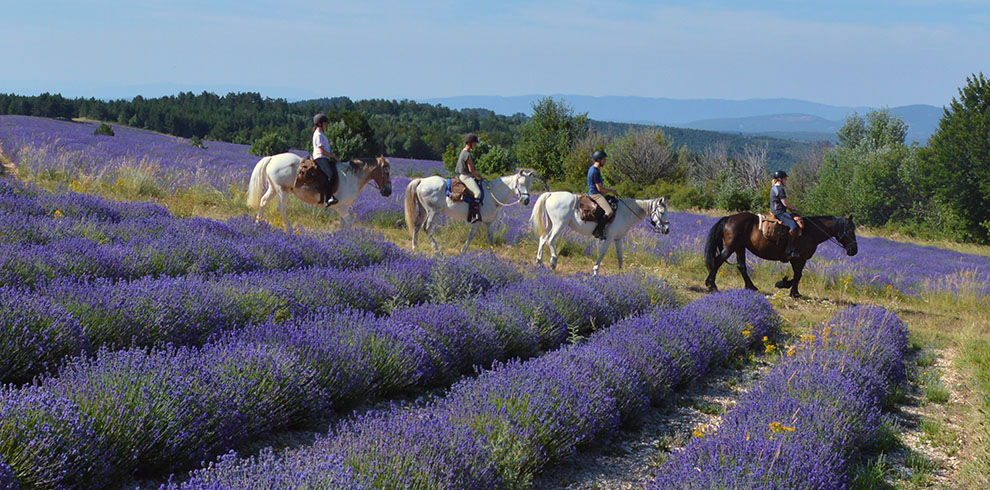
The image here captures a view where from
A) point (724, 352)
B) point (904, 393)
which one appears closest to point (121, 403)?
point (724, 352)

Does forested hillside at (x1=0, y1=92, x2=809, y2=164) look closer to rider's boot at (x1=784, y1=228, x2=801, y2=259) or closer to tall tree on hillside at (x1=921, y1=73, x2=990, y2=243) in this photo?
tall tree on hillside at (x1=921, y1=73, x2=990, y2=243)

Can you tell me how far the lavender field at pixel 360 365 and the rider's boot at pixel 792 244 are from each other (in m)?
1.07

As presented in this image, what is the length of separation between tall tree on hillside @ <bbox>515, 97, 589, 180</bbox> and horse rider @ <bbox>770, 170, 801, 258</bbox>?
1330 inches

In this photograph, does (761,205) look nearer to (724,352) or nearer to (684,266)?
(684,266)

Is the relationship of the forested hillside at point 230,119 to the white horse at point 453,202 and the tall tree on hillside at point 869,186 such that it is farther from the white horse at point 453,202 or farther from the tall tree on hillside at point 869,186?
the white horse at point 453,202

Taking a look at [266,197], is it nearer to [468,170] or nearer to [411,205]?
[411,205]

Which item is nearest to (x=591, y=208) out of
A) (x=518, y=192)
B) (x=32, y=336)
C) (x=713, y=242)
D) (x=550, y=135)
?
(x=518, y=192)

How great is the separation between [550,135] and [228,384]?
1629 inches

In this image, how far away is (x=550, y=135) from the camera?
1730 inches

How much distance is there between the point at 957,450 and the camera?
15.0ft

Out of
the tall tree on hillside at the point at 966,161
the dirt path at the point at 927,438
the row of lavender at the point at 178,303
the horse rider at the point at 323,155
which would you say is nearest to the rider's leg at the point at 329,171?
the horse rider at the point at 323,155

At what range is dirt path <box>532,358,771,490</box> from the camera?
3748 mm

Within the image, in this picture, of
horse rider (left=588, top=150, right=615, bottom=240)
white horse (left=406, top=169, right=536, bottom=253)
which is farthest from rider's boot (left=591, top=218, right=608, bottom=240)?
white horse (left=406, top=169, right=536, bottom=253)

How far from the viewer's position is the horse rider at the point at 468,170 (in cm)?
963
